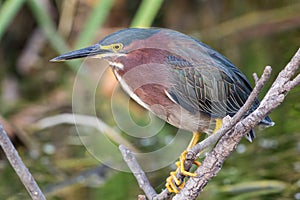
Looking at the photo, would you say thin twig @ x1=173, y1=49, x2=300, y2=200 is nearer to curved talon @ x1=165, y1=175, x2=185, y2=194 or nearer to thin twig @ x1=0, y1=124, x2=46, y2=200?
curved talon @ x1=165, y1=175, x2=185, y2=194

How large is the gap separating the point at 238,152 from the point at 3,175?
46.3 inches

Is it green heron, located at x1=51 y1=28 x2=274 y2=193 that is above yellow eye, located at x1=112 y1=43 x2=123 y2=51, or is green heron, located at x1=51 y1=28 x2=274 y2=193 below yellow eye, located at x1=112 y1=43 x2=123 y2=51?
below

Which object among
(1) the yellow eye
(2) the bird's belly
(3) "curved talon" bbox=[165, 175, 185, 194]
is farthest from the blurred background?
A: (1) the yellow eye

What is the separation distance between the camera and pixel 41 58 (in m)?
5.46

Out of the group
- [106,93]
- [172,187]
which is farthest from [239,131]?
[106,93]

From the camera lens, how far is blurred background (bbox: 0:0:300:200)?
363cm

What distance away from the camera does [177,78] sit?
2707 mm

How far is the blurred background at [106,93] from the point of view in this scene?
3.63 m

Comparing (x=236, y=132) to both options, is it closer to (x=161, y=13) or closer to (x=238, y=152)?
(x=238, y=152)

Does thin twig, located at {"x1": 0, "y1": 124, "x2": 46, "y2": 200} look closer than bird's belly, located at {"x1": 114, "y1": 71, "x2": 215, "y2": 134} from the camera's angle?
Yes

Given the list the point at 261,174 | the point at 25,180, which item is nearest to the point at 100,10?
the point at 261,174

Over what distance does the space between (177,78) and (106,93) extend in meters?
2.16

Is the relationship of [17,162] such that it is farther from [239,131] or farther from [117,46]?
[239,131]

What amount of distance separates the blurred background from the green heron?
78 cm
